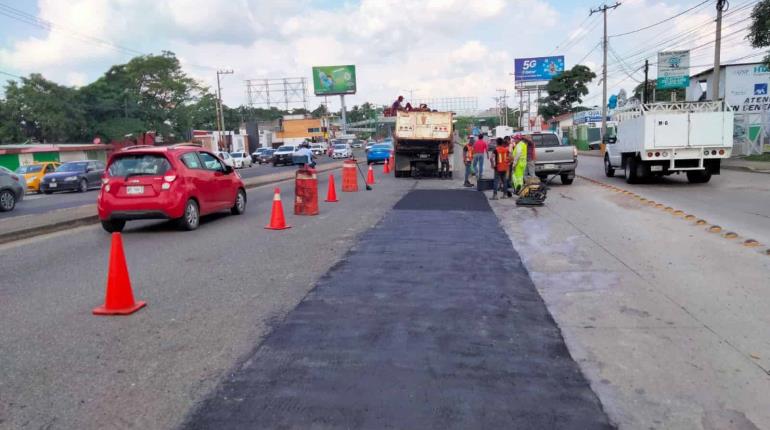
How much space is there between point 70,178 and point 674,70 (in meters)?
39.6

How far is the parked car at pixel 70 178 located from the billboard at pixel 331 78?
69977 mm

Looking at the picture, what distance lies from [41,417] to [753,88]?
4590cm

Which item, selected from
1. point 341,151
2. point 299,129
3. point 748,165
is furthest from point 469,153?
point 299,129

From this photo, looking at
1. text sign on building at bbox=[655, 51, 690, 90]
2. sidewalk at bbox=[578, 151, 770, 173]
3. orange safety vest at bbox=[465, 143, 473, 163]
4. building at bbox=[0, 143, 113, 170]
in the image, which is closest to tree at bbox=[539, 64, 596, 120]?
text sign on building at bbox=[655, 51, 690, 90]

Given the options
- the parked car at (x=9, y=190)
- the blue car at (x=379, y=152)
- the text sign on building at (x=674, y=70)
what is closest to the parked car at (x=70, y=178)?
the parked car at (x=9, y=190)

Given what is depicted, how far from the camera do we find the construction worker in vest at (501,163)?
15.5 meters

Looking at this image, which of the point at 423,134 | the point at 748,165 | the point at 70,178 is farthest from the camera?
the point at 748,165

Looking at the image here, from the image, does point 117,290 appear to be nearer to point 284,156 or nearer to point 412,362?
point 412,362

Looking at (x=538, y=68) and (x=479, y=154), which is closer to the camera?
(x=479, y=154)

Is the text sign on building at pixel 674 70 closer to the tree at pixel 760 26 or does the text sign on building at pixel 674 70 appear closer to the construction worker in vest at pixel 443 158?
the tree at pixel 760 26

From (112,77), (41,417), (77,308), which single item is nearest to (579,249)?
(77,308)

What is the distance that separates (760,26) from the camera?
24.7 meters

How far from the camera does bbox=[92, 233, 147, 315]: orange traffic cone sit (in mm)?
5824

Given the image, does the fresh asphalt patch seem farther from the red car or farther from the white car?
the white car
